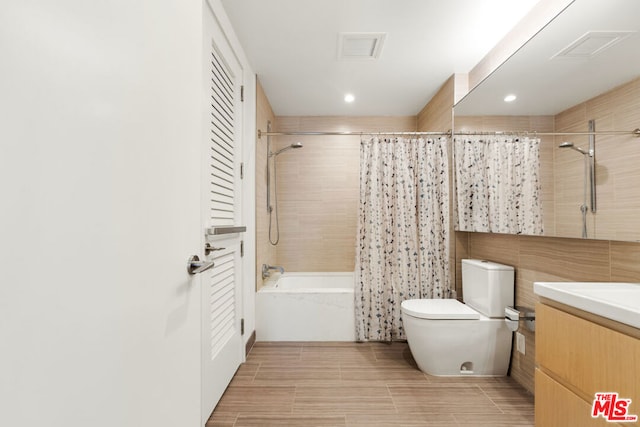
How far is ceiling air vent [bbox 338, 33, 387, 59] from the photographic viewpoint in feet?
7.11

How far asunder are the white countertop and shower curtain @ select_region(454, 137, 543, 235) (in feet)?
2.04

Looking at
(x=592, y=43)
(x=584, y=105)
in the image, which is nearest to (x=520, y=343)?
(x=584, y=105)

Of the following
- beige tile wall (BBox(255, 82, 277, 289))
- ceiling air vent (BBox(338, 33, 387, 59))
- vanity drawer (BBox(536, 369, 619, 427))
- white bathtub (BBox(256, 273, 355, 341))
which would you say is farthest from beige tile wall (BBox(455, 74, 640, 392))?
beige tile wall (BBox(255, 82, 277, 289))

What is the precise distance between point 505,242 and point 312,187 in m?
2.19

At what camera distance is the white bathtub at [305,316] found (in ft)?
9.18

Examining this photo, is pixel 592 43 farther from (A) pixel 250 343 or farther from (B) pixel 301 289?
(A) pixel 250 343

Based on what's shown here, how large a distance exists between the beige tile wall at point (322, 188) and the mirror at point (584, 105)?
6.47 ft

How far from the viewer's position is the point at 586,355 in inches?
40.7

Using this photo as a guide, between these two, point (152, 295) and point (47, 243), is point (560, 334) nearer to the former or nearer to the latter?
point (152, 295)

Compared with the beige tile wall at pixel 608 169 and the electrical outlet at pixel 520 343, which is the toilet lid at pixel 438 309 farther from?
the beige tile wall at pixel 608 169

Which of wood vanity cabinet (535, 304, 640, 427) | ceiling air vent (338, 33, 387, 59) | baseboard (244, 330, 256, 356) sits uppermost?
ceiling air vent (338, 33, 387, 59)

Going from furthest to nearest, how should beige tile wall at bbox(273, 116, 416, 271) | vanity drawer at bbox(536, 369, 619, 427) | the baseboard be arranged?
beige tile wall at bbox(273, 116, 416, 271), the baseboard, vanity drawer at bbox(536, 369, 619, 427)

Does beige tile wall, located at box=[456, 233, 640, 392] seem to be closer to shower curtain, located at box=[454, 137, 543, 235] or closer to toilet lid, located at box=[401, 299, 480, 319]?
shower curtain, located at box=[454, 137, 543, 235]

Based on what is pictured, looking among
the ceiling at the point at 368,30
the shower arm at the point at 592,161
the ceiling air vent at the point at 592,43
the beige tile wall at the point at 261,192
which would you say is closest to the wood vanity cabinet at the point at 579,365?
the shower arm at the point at 592,161
